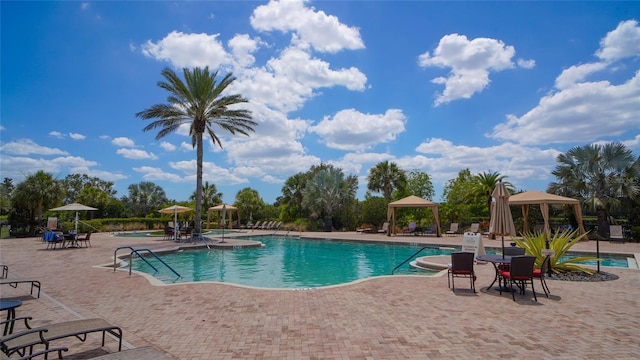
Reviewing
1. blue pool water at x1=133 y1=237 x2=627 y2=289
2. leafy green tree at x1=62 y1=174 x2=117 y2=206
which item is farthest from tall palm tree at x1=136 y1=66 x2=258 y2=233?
leafy green tree at x1=62 y1=174 x2=117 y2=206

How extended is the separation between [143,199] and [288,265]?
4497 cm

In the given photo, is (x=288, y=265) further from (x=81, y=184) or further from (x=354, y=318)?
(x=81, y=184)

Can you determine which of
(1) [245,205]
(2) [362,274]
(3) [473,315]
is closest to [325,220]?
(1) [245,205]

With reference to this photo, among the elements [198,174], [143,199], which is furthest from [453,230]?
[143,199]

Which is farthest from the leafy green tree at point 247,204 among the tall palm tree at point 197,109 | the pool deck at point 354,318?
the pool deck at point 354,318

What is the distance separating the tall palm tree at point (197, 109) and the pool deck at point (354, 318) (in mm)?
14140

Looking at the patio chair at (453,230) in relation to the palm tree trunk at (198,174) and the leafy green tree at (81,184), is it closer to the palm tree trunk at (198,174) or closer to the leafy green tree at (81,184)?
the palm tree trunk at (198,174)

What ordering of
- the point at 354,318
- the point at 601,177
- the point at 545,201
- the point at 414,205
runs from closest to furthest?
the point at 354,318 < the point at 545,201 < the point at 601,177 < the point at 414,205

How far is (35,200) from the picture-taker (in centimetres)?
2334

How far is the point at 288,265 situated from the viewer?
14047mm

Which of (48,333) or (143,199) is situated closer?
(48,333)

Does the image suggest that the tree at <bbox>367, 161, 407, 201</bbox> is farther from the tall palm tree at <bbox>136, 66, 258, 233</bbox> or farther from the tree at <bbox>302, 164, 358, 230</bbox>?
the tall palm tree at <bbox>136, 66, 258, 233</bbox>

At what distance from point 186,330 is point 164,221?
31880mm

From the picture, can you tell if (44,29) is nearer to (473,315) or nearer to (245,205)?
(473,315)
